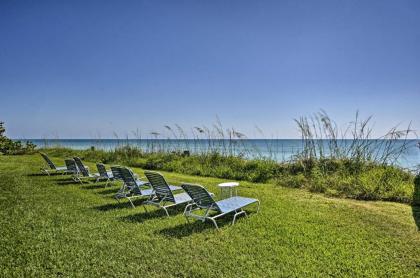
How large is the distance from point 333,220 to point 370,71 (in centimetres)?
762

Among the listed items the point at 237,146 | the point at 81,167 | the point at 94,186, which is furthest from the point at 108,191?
the point at 237,146

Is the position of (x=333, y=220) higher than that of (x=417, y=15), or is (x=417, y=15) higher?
(x=417, y=15)

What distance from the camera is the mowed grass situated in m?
3.13

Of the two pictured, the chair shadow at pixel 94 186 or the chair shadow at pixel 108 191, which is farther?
the chair shadow at pixel 94 186

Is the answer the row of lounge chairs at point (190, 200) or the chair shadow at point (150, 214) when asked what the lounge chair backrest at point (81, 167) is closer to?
the row of lounge chairs at point (190, 200)

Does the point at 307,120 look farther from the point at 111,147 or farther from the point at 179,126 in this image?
the point at 111,147

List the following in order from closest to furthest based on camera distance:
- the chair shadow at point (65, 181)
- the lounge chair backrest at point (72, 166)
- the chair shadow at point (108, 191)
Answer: the chair shadow at point (108, 191)
the chair shadow at point (65, 181)
the lounge chair backrest at point (72, 166)

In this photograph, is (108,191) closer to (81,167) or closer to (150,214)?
(81,167)

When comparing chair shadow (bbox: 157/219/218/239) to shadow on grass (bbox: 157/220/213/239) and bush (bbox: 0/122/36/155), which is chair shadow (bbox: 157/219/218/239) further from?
bush (bbox: 0/122/36/155)

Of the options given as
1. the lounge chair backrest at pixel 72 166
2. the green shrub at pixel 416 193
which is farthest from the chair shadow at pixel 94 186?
the green shrub at pixel 416 193

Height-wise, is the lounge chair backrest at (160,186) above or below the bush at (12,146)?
below

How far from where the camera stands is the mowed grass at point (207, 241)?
3133 mm

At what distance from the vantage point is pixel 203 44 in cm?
1214

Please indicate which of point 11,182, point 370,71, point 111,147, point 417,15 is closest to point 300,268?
point 417,15
